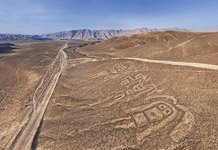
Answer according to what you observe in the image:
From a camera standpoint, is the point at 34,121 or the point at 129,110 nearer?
the point at 129,110

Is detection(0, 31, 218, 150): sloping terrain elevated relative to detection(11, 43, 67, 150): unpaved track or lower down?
elevated

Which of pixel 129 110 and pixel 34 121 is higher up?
pixel 129 110

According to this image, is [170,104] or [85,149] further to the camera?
[170,104]

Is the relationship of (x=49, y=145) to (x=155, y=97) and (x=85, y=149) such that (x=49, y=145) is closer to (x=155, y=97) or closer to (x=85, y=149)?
(x=85, y=149)

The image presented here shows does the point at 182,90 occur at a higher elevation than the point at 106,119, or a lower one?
higher

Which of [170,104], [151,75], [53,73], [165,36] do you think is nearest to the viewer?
[170,104]

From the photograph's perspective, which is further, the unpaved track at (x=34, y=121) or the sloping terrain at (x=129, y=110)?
the unpaved track at (x=34, y=121)

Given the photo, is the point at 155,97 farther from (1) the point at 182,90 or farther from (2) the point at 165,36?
(2) the point at 165,36

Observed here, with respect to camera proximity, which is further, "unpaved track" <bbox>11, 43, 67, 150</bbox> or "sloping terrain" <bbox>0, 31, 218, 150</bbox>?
"unpaved track" <bbox>11, 43, 67, 150</bbox>

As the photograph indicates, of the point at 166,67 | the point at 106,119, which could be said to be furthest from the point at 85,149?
the point at 166,67

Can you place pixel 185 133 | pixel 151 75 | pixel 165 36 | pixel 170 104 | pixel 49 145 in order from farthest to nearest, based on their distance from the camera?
pixel 165 36
pixel 151 75
pixel 170 104
pixel 49 145
pixel 185 133

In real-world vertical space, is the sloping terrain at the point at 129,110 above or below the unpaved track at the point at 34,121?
above
